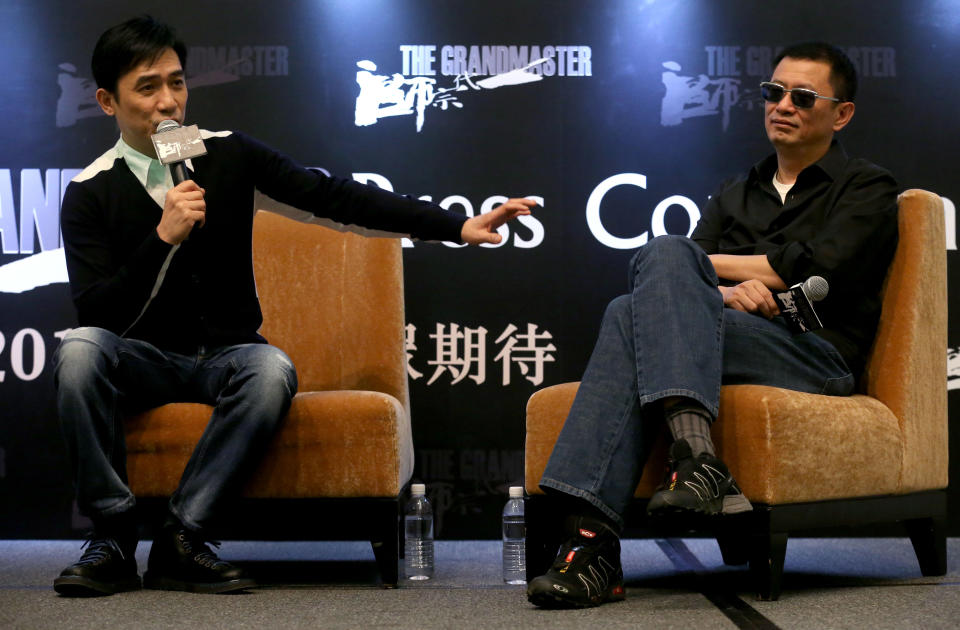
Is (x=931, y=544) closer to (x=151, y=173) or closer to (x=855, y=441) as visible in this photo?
(x=855, y=441)

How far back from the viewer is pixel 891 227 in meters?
2.30

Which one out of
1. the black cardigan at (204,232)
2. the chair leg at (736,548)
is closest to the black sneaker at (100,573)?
the black cardigan at (204,232)

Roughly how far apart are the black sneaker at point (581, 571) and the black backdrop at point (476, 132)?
4.35 feet

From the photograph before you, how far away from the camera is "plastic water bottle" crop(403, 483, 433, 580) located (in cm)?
264

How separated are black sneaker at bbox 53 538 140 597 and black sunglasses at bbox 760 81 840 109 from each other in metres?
1.82

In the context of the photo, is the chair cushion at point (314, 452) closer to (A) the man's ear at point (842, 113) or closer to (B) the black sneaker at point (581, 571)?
(B) the black sneaker at point (581, 571)

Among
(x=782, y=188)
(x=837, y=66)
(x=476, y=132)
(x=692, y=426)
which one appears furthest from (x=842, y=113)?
(x=476, y=132)

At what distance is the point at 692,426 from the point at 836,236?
0.64 m

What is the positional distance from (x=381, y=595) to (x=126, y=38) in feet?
4.74

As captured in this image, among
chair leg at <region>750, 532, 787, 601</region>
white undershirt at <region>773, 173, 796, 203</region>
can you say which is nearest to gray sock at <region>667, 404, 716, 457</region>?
chair leg at <region>750, 532, 787, 601</region>

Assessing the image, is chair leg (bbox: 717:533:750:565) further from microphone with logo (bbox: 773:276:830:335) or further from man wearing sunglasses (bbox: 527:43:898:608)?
microphone with logo (bbox: 773:276:830:335)

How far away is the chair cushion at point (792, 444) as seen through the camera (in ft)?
6.66

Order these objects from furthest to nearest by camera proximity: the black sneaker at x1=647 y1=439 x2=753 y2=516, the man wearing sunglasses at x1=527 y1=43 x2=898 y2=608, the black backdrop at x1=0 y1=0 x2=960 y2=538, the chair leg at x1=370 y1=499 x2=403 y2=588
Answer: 1. the black backdrop at x1=0 y1=0 x2=960 y2=538
2. the chair leg at x1=370 y1=499 x2=403 y2=588
3. the man wearing sunglasses at x1=527 y1=43 x2=898 y2=608
4. the black sneaker at x1=647 y1=439 x2=753 y2=516

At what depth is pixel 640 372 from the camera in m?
1.99
